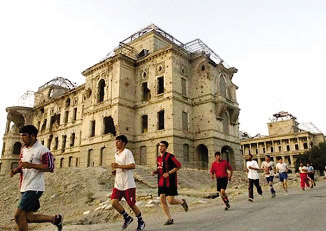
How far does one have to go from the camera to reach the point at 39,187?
4340 mm

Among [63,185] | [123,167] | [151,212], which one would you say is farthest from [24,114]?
[123,167]

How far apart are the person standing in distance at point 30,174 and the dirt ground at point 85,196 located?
458 centimetres

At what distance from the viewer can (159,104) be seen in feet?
92.6

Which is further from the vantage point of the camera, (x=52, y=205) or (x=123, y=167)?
(x=52, y=205)

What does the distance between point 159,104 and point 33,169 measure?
2404 cm

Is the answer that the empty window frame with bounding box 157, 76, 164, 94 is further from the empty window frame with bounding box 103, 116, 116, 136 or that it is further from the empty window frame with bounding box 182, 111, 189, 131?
the empty window frame with bounding box 103, 116, 116, 136

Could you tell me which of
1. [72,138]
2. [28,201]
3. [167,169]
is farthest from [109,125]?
[28,201]

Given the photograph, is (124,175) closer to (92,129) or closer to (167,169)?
(167,169)

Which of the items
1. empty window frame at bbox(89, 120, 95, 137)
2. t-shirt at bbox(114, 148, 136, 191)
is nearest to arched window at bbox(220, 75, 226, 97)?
empty window frame at bbox(89, 120, 95, 137)

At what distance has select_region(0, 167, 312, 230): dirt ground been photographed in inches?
385

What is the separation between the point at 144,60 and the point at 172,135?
1024 centimetres

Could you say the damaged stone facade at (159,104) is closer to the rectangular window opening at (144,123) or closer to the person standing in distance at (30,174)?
the rectangular window opening at (144,123)

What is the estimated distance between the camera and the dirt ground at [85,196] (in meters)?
9.77

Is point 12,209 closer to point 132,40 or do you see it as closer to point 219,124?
point 219,124
